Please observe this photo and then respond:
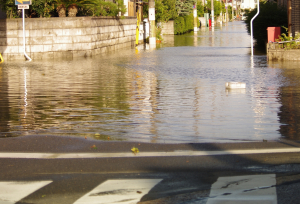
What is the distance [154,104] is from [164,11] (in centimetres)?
4162

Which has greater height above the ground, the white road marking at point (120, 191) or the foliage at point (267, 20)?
the foliage at point (267, 20)

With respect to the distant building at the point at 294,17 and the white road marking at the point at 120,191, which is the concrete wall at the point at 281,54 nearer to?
the distant building at the point at 294,17

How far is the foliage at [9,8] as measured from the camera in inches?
947

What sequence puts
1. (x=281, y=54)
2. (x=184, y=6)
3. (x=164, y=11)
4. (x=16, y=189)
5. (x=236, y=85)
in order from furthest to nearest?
1. (x=184, y=6)
2. (x=164, y=11)
3. (x=281, y=54)
4. (x=236, y=85)
5. (x=16, y=189)

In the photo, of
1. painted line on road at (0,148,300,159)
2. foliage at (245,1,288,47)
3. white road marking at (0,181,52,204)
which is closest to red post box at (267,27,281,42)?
foliage at (245,1,288,47)

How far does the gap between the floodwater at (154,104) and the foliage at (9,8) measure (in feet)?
23.5

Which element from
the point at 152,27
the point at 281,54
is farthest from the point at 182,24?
the point at 281,54

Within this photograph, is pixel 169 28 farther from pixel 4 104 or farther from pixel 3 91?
pixel 4 104

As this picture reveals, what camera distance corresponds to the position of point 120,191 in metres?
4.83

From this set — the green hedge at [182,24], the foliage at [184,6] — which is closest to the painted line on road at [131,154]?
the green hedge at [182,24]

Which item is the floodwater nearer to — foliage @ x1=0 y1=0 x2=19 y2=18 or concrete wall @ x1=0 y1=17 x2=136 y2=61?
concrete wall @ x1=0 y1=17 x2=136 y2=61

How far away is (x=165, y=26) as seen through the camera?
58719 millimetres

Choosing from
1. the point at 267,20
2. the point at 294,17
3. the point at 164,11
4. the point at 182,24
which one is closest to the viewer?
the point at 294,17

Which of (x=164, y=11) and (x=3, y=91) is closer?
(x=3, y=91)
